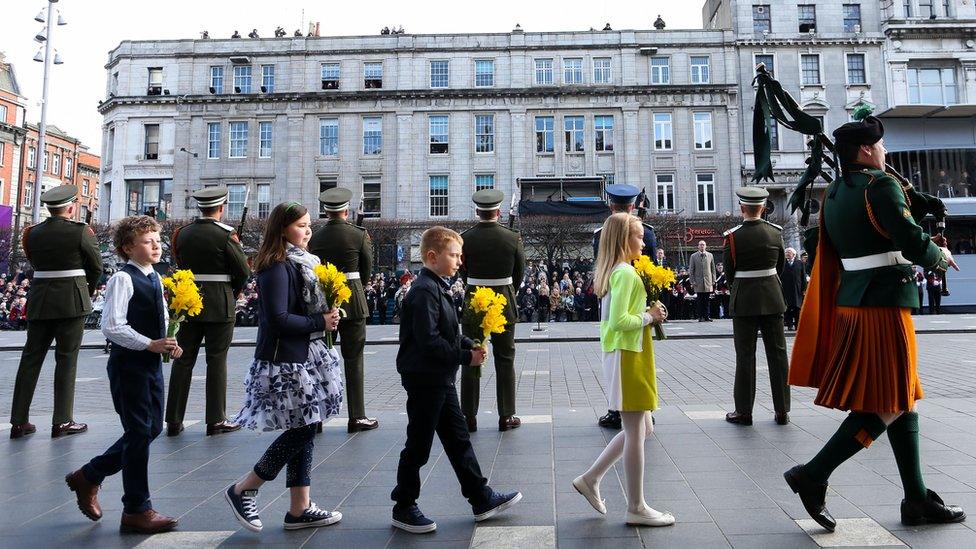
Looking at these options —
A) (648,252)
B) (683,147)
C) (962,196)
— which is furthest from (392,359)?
(962,196)

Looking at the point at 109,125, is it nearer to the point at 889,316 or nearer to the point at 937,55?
the point at 889,316

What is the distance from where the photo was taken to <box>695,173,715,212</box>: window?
3844cm

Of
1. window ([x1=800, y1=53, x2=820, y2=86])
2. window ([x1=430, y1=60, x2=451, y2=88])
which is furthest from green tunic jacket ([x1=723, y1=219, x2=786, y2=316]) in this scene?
window ([x1=800, y1=53, x2=820, y2=86])

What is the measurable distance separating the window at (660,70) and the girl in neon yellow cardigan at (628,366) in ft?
126

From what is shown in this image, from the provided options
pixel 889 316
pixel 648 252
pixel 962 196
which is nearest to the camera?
pixel 889 316

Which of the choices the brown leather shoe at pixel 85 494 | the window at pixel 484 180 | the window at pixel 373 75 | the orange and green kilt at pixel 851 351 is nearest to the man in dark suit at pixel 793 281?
the orange and green kilt at pixel 851 351

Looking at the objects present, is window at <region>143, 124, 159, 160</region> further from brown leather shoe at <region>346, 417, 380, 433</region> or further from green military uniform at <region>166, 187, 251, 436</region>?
brown leather shoe at <region>346, 417, 380, 433</region>

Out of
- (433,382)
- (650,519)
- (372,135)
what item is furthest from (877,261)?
(372,135)

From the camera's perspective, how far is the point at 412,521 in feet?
12.2

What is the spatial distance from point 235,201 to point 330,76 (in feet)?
31.3

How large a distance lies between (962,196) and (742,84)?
43.0 ft

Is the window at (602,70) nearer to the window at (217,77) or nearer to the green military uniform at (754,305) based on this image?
the window at (217,77)

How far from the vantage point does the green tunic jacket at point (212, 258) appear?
6.48m

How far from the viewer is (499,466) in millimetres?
5141
